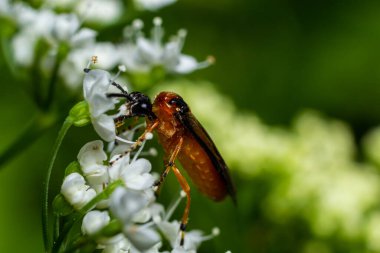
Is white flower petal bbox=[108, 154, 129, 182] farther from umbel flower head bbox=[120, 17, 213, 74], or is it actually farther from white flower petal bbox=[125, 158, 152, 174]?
umbel flower head bbox=[120, 17, 213, 74]

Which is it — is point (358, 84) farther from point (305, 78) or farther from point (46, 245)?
point (46, 245)

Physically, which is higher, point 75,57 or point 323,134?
point 323,134

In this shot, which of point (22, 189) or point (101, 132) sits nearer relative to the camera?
point (101, 132)

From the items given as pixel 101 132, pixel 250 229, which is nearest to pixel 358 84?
pixel 250 229

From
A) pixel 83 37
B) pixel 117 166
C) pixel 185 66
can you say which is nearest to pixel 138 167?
pixel 117 166

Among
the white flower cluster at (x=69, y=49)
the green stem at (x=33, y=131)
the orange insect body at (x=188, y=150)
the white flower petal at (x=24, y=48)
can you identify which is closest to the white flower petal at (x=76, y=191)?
the orange insect body at (x=188, y=150)

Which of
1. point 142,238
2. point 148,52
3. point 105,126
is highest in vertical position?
point 148,52

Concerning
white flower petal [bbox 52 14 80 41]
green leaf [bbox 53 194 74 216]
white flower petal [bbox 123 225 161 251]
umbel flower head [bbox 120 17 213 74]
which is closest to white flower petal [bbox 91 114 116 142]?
green leaf [bbox 53 194 74 216]

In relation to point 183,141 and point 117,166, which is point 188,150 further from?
point 117,166
